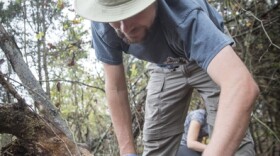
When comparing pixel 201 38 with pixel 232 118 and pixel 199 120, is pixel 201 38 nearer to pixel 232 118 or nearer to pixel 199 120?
pixel 232 118

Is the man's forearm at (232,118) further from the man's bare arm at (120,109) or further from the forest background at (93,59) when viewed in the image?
the forest background at (93,59)

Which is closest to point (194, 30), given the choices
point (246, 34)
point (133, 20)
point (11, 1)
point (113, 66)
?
point (133, 20)

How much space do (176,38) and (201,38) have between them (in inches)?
6.5

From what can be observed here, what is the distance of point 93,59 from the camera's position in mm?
5254

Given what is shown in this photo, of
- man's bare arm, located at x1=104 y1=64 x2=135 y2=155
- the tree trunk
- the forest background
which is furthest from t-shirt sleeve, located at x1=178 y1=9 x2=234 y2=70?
the forest background

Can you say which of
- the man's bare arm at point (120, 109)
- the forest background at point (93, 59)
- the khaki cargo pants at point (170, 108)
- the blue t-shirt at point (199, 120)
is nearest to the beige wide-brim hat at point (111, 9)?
the man's bare arm at point (120, 109)

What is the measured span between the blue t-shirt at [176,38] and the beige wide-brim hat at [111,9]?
18cm

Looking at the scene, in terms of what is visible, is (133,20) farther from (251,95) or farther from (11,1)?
(11,1)

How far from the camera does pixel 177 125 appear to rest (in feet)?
8.06

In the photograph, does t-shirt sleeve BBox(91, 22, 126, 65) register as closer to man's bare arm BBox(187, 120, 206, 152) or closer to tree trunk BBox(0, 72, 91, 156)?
tree trunk BBox(0, 72, 91, 156)

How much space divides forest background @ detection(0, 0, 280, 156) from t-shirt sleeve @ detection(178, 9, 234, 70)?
218 centimetres

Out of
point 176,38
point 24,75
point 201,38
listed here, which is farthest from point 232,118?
point 24,75

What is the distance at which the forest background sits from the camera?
413 cm

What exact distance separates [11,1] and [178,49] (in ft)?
12.5
